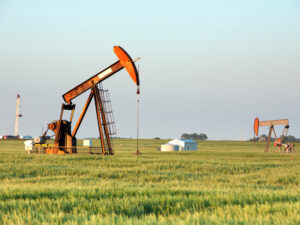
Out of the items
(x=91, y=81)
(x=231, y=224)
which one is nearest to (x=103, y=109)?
(x=91, y=81)

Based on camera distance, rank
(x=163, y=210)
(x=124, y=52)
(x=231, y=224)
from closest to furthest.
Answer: (x=231, y=224)
(x=163, y=210)
(x=124, y=52)

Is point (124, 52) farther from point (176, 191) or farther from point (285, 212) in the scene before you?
point (285, 212)

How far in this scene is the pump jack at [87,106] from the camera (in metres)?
30.3

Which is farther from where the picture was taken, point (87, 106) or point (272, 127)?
point (272, 127)

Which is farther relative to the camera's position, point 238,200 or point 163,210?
point 238,200

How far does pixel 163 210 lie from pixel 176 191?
2.46 m

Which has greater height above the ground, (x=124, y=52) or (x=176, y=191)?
(x=124, y=52)

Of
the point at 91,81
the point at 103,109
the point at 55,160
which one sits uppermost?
the point at 91,81

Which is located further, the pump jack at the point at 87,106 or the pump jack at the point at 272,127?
the pump jack at the point at 272,127

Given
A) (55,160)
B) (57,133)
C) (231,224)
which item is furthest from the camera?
(57,133)

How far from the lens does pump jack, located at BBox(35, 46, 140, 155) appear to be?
99.5ft

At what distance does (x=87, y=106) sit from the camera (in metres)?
33.4

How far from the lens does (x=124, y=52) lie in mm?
30109

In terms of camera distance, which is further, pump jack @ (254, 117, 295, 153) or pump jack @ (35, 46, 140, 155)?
pump jack @ (254, 117, 295, 153)
